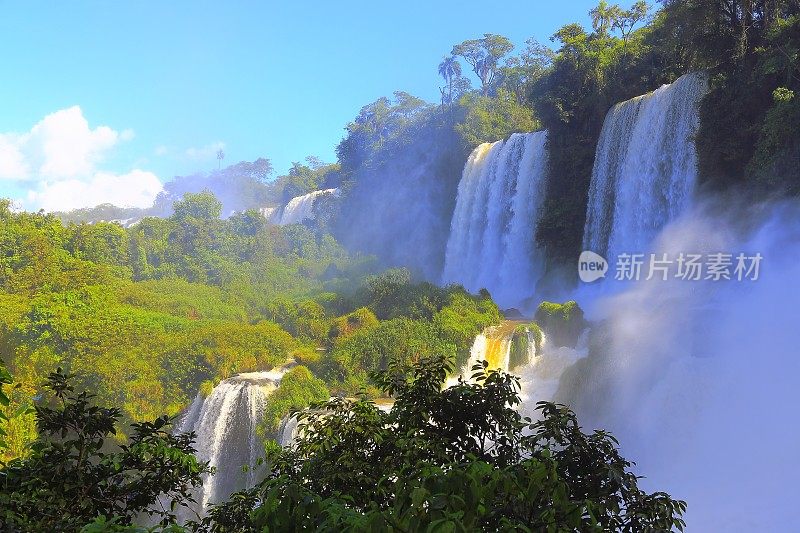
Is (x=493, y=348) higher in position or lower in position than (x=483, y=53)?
lower

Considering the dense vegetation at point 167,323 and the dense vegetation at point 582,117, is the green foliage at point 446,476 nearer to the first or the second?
the dense vegetation at point 167,323

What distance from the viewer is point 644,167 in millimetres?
18281

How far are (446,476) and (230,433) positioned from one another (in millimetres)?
15122

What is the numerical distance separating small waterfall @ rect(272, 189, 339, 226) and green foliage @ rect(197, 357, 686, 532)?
41040mm

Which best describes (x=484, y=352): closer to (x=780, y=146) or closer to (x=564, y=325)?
(x=564, y=325)

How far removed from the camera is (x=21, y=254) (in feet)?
79.0

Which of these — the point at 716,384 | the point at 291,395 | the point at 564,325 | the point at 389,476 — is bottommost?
the point at 291,395

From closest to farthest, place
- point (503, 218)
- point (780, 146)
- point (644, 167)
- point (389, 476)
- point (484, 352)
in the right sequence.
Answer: point (389, 476) → point (780, 146) → point (484, 352) → point (644, 167) → point (503, 218)

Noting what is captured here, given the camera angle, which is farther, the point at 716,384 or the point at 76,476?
the point at 716,384

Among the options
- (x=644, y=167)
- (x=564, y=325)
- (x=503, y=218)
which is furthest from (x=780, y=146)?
(x=503, y=218)

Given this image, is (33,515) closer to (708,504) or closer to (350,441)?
(350,441)

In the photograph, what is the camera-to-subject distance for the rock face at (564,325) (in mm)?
15797

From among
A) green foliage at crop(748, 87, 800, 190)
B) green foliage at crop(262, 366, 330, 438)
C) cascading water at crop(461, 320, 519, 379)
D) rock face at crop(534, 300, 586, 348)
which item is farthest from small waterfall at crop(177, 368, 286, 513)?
green foliage at crop(748, 87, 800, 190)

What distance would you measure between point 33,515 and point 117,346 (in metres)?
18.0
